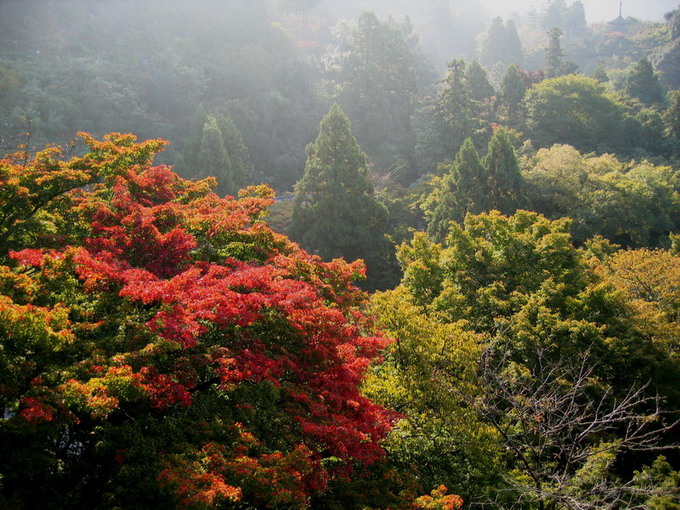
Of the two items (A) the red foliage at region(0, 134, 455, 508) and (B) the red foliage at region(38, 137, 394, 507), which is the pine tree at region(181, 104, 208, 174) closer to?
(B) the red foliage at region(38, 137, 394, 507)

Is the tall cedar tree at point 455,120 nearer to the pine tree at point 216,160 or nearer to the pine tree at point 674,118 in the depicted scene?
the pine tree at point 674,118

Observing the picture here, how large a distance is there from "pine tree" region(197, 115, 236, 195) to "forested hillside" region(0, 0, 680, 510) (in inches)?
5.8

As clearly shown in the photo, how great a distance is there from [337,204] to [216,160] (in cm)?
970

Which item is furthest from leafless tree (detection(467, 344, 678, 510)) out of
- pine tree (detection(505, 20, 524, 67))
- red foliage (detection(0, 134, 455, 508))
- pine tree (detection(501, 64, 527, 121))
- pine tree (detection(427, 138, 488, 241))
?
pine tree (detection(505, 20, 524, 67))

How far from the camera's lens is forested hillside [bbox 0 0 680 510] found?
19.3 feet

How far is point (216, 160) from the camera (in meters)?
30.3

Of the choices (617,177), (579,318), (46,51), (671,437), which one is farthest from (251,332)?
(46,51)

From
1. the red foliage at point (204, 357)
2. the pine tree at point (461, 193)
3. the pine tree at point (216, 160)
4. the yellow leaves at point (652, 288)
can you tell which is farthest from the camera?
the pine tree at point (216, 160)

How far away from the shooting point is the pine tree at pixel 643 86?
48.1 m

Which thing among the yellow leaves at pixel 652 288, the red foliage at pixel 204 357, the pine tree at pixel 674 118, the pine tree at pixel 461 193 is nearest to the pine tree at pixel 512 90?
the pine tree at pixel 674 118

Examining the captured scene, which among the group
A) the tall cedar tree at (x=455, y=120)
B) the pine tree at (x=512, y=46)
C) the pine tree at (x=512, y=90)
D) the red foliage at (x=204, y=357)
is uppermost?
the pine tree at (x=512, y=46)

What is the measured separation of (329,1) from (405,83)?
45.4 m

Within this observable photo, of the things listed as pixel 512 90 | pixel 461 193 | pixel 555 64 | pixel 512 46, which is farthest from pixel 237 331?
pixel 512 46

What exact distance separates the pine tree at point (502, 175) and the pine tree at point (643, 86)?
31.9 meters
